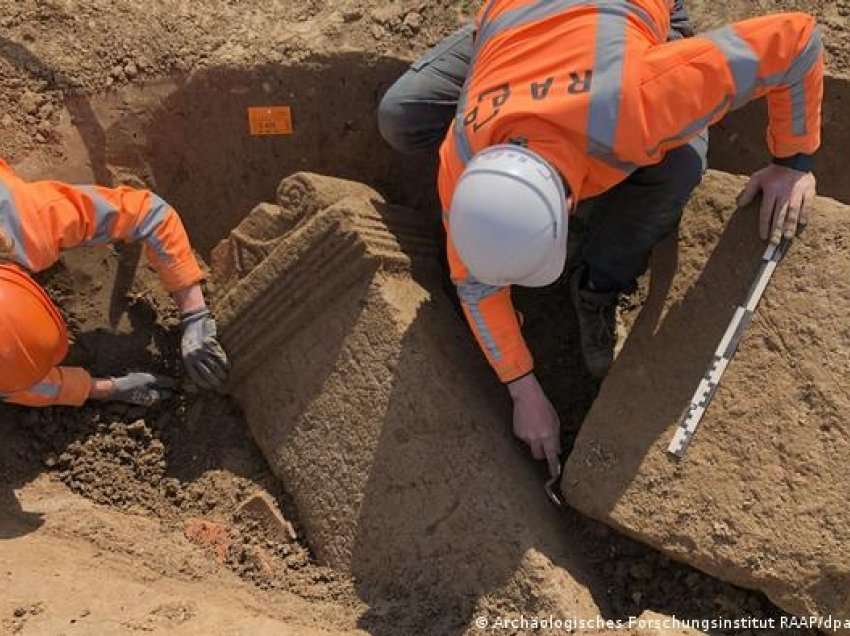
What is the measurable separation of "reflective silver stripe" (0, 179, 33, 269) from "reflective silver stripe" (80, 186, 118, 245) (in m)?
0.28

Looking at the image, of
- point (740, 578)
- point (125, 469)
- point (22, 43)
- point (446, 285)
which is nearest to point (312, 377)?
point (446, 285)

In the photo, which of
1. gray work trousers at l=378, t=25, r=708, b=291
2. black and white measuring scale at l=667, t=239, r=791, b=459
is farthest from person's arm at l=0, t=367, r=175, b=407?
black and white measuring scale at l=667, t=239, r=791, b=459

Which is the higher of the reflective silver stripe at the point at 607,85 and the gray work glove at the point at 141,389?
the reflective silver stripe at the point at 607,85

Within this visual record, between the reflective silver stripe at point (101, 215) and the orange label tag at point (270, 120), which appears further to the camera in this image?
the orange label tag at point (270, 120)

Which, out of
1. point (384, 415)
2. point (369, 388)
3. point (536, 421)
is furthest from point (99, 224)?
point (536, 421)

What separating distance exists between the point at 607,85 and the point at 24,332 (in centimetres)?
210

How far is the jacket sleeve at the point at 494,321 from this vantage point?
117 inches

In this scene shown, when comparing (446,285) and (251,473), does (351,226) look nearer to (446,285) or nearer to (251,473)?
(446,285)

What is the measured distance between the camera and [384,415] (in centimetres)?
331

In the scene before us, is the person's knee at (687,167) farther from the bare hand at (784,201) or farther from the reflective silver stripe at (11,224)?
the reflective silver stripe at (11,224)

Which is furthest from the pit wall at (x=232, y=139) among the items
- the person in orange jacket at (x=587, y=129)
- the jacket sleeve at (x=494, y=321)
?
the jacket sleeve at (x=494, y=321)

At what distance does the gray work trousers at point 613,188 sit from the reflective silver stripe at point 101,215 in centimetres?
108

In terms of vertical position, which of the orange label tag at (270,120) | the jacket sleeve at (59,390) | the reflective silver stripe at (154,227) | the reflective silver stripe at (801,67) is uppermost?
the reflective silver stripe at (801,67)

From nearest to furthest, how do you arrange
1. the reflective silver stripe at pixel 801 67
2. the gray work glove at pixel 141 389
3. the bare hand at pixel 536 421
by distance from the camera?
the reflective silver stripe at pixel 801 67 < the bare hand at pixel 536 421 < the gray work glove at pixel 141 389
